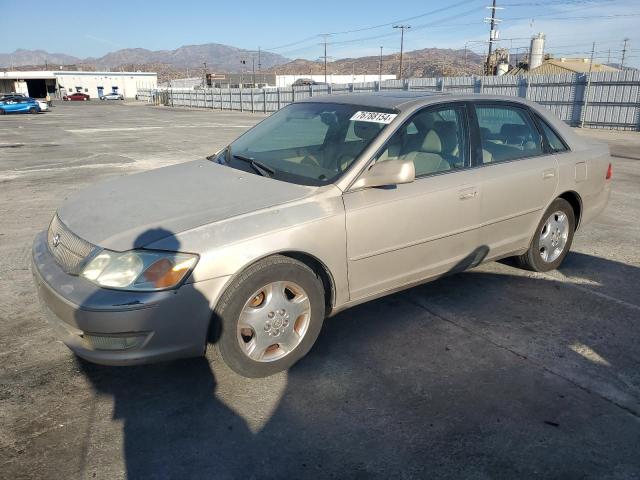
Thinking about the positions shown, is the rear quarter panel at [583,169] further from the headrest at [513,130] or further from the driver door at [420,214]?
the driver door at [420,214]

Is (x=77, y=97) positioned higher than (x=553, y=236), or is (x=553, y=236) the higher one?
(x=77, y=97)

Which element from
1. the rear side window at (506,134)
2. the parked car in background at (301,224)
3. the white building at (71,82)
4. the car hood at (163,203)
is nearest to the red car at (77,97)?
the white building at (71,82)

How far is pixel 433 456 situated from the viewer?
2.34 metres

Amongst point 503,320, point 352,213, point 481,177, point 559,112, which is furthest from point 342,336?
point 559,112

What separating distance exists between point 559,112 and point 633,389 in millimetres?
21833

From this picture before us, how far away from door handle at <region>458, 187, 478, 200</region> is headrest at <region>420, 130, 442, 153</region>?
0.35 meters

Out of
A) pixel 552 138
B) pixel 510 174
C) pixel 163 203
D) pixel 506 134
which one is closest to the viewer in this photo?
pixel 163 203

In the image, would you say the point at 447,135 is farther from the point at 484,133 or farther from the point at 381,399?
the point at 381,399

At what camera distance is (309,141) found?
12.9 ft

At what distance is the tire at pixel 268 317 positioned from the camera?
8.84 feet

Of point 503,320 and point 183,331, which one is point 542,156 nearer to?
point 503,320

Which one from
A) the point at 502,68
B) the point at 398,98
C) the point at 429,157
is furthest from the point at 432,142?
the point at 502,68

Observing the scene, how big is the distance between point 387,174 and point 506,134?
5.33ft

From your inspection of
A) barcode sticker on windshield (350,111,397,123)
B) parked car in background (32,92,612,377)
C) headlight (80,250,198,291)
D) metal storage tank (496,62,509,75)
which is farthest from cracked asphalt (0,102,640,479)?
metal storage tank (496,62,509,75)
